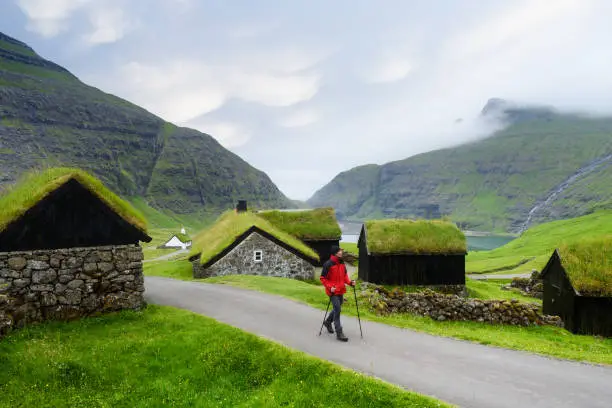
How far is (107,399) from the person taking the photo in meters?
10.4

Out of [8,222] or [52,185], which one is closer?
[8,222]

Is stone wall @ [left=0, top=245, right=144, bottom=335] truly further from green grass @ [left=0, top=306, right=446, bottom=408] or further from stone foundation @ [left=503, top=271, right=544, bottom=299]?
stone foundation @ [left=503, top=271, right=544, bottom=299]

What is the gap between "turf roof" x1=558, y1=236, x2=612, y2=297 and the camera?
24.8m

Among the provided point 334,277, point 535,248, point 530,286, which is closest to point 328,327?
point 334,277

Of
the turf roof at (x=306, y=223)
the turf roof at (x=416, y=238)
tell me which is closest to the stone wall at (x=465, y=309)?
the turf roof at (x=416, y=238)

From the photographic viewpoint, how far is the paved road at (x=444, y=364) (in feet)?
Answer: 33.3

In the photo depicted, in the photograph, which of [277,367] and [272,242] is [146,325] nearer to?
[277,367]

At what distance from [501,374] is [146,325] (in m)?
12.1

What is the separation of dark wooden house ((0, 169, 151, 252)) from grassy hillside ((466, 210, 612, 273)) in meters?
69.2

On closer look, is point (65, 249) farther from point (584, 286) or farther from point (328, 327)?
point (584, 286)

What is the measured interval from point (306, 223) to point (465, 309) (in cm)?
2727

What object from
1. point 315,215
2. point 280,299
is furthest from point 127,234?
point 315,215

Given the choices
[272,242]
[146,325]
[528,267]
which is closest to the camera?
[146,325]

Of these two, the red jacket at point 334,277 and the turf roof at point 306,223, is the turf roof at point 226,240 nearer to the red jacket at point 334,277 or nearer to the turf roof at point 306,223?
the turf roof at point 306,223
